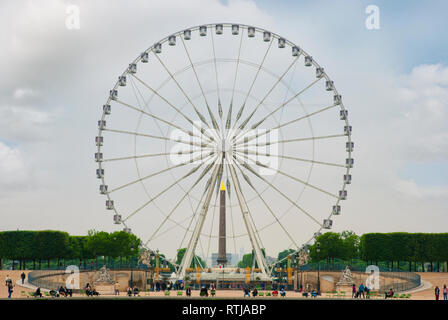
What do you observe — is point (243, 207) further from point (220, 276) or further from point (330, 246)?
point (330, 246)

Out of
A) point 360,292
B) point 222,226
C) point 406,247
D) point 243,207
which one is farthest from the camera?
point 406,247

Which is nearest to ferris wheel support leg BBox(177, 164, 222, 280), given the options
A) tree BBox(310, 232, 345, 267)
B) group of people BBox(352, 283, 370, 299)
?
group of people BBox(352, 283, 370, 299)

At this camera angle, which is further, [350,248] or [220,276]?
[350,248]

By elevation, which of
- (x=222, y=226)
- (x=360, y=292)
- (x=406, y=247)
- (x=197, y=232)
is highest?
(x=222, y=226)

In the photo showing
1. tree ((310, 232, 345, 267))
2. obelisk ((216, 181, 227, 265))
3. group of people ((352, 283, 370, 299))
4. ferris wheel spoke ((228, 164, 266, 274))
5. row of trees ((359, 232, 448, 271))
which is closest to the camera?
group of people ((352, 283, 370, 299))

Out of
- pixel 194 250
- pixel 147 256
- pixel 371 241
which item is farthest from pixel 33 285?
pixel 371 241

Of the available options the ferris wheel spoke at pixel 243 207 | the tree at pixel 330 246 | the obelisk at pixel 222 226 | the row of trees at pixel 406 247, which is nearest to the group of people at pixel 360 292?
the ferris wheel spoke at pixel 243 207

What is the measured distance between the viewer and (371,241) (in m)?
84.1

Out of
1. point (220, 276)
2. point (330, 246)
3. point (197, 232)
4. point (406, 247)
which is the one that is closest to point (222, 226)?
point (220, 276)

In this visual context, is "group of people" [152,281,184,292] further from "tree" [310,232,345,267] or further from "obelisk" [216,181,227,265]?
"tree" [310,232,345,267]

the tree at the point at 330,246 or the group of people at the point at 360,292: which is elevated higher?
the tree at the point at 330,246

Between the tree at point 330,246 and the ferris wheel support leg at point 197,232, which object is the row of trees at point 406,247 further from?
the ferris wheel support leg at point 197,232
